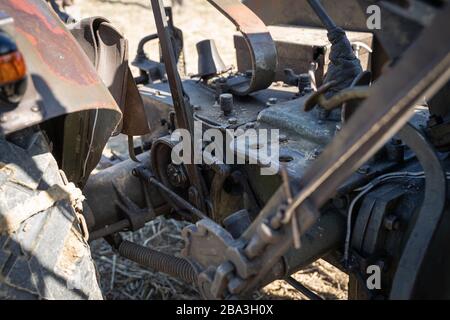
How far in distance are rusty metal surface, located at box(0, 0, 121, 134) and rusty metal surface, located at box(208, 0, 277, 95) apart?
0.62 metres

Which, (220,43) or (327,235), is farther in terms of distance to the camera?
(220,43)

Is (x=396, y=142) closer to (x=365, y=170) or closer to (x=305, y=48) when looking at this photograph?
(x=365, y=170)

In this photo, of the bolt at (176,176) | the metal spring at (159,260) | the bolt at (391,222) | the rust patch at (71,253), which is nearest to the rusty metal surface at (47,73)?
the rust patch at (71,253)

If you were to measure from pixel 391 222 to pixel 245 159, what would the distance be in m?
0.52

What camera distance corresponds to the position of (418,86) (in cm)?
96

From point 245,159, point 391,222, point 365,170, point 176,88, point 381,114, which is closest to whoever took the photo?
point 381,114

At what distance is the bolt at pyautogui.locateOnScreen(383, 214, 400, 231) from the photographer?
62.2 inches

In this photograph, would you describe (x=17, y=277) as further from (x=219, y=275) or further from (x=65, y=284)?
(x=219, y=275)

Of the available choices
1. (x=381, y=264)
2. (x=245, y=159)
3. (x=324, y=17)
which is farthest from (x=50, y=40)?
(x=381, y=264)

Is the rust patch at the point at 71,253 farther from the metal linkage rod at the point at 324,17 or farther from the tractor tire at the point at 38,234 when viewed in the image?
the metal linkage rod at the point at 324,17

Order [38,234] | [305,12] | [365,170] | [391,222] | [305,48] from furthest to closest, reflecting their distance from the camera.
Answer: [305,12] < [305,48] < [365,170] < [391,222] < [38,234]

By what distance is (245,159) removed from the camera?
185 cm
